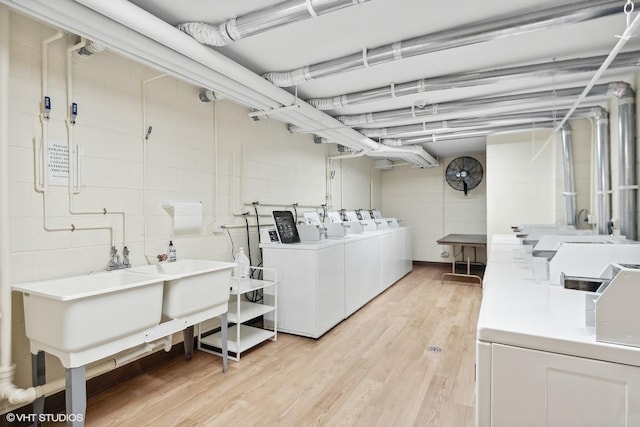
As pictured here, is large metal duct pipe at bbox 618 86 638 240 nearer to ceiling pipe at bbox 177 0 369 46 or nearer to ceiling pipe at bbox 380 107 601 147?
ceiling pipe at bbox 380 107 601 147

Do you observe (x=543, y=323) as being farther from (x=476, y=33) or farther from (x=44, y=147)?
(x=44, y=147)

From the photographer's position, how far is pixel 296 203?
4332mm

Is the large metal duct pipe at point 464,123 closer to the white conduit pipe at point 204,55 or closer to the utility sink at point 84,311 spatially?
the white conduit pipe at point 204,55

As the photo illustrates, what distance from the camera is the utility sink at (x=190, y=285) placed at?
6.94 ft

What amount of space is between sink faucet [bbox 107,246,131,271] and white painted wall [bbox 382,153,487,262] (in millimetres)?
5997

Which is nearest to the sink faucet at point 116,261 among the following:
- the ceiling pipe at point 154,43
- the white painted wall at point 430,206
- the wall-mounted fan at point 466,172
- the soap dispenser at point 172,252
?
the soap dispenser at point 172,252

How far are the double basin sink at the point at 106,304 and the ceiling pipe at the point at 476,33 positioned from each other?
1.78 metres

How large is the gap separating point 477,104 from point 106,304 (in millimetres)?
3525

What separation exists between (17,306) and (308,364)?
1.99 metres

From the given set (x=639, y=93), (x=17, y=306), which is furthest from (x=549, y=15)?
(x=17, y=306)

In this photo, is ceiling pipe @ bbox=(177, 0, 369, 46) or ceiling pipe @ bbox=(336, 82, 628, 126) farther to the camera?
ceiling pipe @ bbox=(336, 82, 628, 126)

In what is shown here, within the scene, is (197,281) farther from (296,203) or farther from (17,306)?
(296,203)

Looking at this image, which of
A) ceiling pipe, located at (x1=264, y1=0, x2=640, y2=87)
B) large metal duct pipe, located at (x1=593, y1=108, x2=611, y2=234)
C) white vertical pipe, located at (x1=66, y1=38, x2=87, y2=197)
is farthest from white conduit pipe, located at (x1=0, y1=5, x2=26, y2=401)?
large metal duct pipe, located at (x1=593, y1=108, x2=611, y2=234)

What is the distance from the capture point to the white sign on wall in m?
2.01
